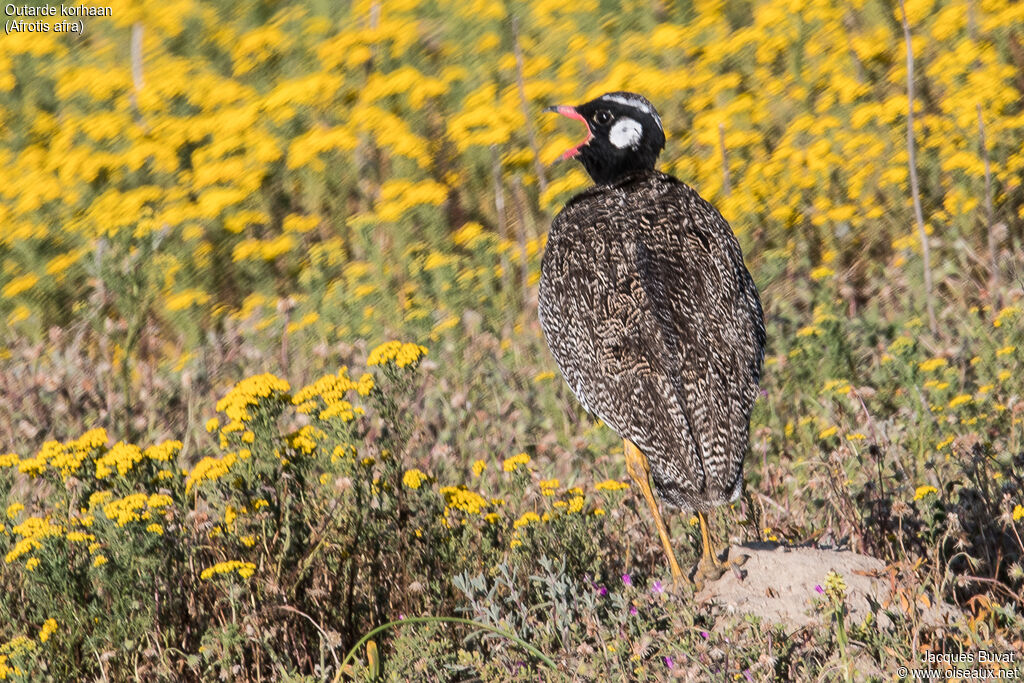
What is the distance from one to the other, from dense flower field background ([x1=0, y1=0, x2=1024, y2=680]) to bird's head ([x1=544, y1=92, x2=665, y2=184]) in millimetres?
1312

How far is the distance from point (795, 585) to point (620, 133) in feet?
6.87

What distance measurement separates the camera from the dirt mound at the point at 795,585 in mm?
4074

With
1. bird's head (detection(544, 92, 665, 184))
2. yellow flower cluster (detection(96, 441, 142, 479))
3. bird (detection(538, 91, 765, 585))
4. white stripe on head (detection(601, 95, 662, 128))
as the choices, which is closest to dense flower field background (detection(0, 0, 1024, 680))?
yellow flower cluster (detection(96, 441, 142, 479))

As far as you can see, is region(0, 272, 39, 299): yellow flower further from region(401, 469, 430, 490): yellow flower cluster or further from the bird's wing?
the bird's wing

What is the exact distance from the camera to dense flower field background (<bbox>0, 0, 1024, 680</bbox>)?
4.14 metres

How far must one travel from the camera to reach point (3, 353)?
24.6ft

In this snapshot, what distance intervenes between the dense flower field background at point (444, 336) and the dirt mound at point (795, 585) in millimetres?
95

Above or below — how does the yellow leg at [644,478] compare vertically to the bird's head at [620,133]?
below

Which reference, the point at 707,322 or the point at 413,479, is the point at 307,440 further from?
the point at 707,322

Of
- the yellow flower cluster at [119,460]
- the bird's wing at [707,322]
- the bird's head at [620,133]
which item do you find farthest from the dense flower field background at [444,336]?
the bird's head at [620,133]

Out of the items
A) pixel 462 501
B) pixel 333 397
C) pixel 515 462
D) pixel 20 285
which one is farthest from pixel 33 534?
pixel 20 285

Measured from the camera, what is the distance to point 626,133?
518 centimetres

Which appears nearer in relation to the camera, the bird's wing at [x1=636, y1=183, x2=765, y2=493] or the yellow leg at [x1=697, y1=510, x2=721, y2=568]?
the bird's wing at [x1=636, y1=183, x2=765, y2=493]

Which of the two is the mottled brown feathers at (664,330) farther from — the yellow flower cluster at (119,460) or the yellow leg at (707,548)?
the yellow flower cluster at (119,460)
